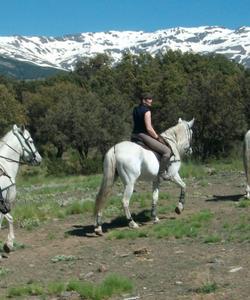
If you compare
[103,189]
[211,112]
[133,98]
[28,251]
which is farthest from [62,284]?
[133,98]

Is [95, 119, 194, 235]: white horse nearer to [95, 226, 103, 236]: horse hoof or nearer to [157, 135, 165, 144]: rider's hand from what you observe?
[95, 226, 103, 236]: horse hoof

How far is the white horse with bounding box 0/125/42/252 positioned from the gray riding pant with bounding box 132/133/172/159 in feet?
9.42

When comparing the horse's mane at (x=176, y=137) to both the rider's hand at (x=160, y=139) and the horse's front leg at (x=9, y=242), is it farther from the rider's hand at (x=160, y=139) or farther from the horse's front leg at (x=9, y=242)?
the horse's front leg at (x=9, y=242)

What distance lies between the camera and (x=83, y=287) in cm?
1010

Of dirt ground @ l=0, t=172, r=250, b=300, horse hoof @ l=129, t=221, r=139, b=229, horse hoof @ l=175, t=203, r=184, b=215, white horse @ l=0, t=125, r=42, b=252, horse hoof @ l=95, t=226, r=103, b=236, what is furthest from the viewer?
horse hoof @ l=175, t=203, r=184, b=215

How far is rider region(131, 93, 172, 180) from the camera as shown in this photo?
1580 cm

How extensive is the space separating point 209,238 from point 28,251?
4.39 metres

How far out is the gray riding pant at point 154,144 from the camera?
16.0 m

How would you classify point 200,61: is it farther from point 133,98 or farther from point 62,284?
point 62,284

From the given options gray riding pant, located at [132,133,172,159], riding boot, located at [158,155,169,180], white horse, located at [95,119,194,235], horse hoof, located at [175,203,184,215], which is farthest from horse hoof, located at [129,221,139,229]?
gray riding pant, located at [132,133,172,159]

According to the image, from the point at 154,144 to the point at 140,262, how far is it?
4.65 meters

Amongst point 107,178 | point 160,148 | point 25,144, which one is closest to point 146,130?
point 160,148

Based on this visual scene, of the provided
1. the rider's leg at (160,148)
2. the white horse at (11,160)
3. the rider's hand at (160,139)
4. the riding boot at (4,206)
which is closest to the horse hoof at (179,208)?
the rider's leg at (160,148)

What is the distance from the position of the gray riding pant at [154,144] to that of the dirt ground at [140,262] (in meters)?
2.04
